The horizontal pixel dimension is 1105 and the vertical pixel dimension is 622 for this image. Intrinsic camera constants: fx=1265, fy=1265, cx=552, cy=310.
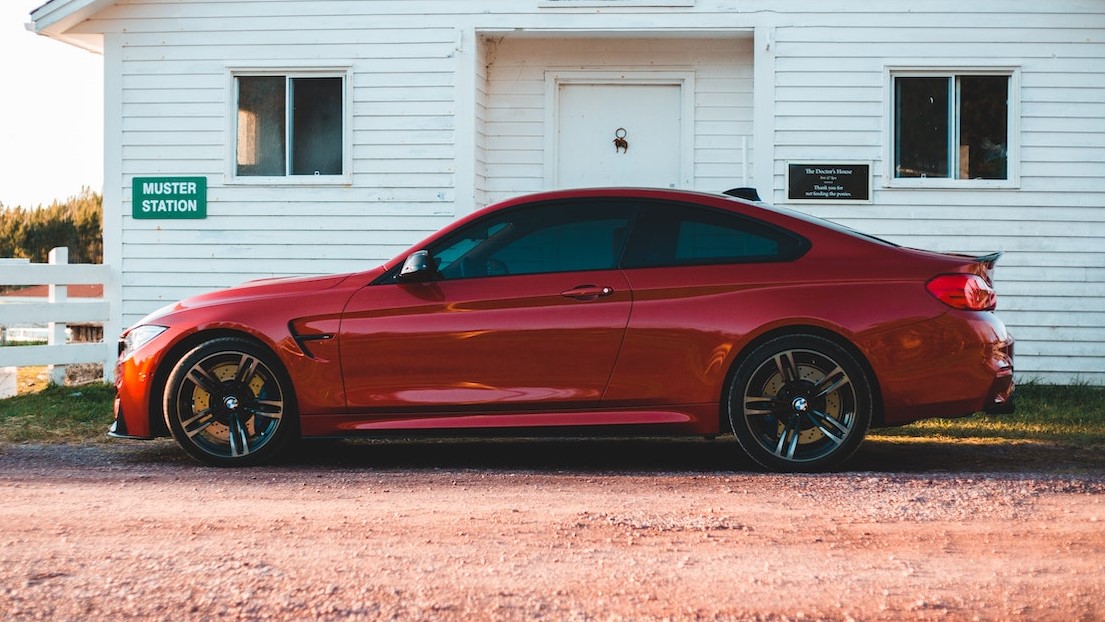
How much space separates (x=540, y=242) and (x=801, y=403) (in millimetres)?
1673

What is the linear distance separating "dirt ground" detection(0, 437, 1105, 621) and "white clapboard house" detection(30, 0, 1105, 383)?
542 cm

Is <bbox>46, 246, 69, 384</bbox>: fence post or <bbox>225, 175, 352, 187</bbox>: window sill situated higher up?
<bbox>225, 175, 352, 187</bbox>: window sill

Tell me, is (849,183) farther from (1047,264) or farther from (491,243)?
(491,243)

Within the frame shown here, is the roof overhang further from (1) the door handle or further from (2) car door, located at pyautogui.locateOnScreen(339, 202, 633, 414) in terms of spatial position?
(1) the door handle

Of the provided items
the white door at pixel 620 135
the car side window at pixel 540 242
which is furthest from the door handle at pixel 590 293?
the white door at pixel 620 135

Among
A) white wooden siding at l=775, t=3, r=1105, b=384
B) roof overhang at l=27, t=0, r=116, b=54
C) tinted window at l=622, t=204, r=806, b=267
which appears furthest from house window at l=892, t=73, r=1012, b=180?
roof overhang at l=27, t=0, r=116, b=54

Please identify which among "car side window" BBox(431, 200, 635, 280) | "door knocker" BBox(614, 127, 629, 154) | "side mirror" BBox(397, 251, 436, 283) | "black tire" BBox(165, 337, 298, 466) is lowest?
"black tire" BBox(165, 337, 298, 466)

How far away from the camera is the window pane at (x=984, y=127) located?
41.1 ft

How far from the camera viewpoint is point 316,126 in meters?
13.2

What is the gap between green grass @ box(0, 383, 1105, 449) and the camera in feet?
28.8

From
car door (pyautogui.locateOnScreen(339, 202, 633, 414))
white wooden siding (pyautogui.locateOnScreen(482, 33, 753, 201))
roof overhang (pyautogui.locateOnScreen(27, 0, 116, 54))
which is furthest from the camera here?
white wooden siding (pyautogui.locateOnScreen(482, 33, 753, 201))

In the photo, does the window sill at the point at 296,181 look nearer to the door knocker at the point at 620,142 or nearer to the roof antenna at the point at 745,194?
the door knocker at the point at 620,142

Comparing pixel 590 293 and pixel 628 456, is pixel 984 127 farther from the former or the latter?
pixel 590 293

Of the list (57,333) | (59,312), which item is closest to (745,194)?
(59,312)
